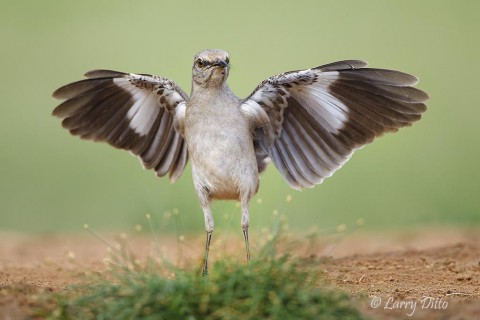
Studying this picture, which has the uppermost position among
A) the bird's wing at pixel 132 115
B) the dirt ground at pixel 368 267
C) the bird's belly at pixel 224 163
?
the bird's wing at pixel 132 115

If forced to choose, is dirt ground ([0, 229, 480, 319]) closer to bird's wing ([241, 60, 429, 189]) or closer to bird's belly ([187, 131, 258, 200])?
bird's belly ([187, 131, 258, 200])

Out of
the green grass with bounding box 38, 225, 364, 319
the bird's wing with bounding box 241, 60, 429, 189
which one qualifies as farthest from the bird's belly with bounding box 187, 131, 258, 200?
the green grass with bounding box 38, 225, 364, 319

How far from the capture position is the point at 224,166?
8.87m

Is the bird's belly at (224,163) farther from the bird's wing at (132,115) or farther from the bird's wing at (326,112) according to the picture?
the bird's wing at (132,115)

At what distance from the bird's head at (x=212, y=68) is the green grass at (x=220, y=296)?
9.80ft

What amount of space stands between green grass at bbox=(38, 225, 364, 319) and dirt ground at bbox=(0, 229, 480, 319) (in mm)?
283

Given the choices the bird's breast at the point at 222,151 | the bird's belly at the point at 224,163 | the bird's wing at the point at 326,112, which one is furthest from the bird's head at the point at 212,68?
the bird's belly at the point at 224,163

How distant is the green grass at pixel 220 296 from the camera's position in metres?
6.06

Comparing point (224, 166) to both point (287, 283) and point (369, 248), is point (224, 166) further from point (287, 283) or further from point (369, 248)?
point (369, 248)

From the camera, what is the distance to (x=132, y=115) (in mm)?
10078

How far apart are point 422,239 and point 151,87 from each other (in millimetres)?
4959

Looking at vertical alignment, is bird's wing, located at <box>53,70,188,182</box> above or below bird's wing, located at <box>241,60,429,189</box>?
above

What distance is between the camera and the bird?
8992 millimetres

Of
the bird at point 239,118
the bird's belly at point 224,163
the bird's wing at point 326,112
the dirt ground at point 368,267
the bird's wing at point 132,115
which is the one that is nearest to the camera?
the dirt ground at point 368,267
